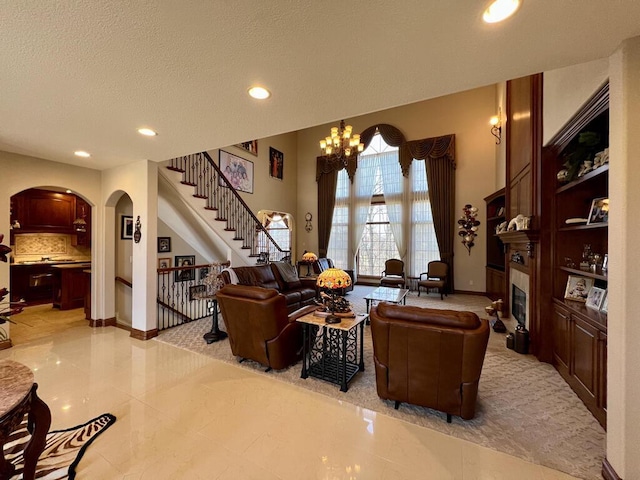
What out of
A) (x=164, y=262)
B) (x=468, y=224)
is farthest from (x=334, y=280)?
(x=468, y=224)

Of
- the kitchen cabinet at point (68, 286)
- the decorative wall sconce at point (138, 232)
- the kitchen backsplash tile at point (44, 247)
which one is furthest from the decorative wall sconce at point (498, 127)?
the kitchen backsplash tile at point (44, 247)

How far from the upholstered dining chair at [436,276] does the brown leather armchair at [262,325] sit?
15.0ft

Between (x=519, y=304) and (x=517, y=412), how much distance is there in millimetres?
2267

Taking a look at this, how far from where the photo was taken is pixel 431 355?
203cm

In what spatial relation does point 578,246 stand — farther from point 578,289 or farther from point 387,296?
point 387,296

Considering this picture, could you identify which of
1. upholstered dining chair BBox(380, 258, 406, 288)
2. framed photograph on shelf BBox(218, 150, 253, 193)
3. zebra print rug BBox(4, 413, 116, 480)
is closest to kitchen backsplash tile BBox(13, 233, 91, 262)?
framed photograph on shelf BBox(218, 150, 253, 193)

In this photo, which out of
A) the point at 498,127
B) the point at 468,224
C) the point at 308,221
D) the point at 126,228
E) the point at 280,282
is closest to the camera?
the point at 126,228

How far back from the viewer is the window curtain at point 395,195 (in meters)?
8.05

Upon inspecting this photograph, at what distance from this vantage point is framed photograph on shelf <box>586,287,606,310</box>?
2412 millimetres

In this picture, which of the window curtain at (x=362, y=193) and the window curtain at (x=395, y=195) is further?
the window curtain at (x=362, y=193)

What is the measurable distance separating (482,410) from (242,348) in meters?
2.49

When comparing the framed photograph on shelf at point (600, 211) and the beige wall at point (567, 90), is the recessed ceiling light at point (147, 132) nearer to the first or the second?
the beige wall at point (567, 90)

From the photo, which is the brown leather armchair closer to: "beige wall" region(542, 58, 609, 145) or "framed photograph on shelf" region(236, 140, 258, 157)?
"beige wall" region(542, 58, 609, 145)

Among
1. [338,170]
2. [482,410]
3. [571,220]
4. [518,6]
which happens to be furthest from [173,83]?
[338,170]
